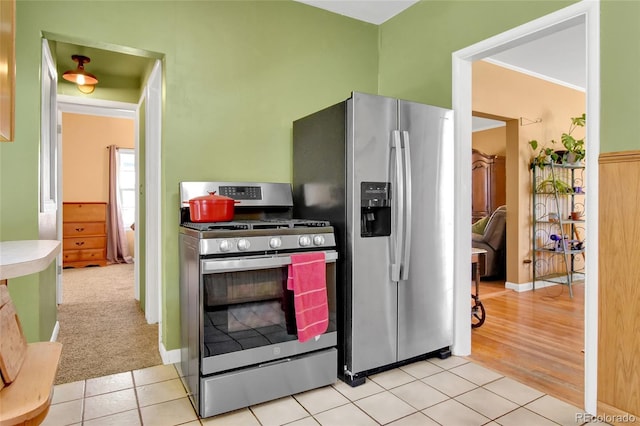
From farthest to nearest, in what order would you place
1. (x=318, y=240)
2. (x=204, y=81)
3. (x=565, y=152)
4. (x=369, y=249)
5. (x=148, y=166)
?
(x=565, y=152), (x=148, y=166), (x=204, y=81), (x=369, y=249), (x=318, y=240)

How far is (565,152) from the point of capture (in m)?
5.11

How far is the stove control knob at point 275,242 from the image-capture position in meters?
2.11

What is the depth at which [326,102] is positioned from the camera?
10.6 feet

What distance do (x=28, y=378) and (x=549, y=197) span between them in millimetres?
5817

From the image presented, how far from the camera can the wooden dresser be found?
6398 mm

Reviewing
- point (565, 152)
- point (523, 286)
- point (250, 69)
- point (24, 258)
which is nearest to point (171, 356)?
point (24, 258)

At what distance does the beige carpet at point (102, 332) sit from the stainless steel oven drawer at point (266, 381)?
0.92 m

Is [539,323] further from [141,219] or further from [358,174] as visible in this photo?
[141,219]

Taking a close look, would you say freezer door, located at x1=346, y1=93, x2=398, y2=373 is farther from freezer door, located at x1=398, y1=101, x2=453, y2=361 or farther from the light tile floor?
the light tile floor

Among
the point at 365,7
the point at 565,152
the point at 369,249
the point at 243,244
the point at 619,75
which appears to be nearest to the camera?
the point at 619,75

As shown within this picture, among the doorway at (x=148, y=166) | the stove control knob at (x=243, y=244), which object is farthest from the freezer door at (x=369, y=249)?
the doorway at (x=148, y=166)

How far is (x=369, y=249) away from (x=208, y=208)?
1.00m

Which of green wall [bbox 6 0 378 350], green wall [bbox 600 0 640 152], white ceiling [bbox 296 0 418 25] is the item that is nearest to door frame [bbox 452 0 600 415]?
green wall [bbox 600 0 640 152]

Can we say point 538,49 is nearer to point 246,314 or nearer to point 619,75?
point 619,75
